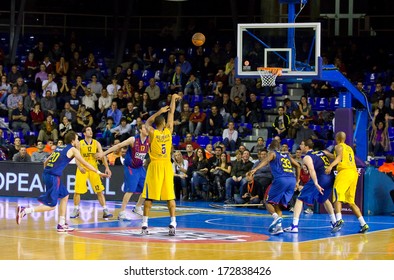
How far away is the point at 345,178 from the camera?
16.9m

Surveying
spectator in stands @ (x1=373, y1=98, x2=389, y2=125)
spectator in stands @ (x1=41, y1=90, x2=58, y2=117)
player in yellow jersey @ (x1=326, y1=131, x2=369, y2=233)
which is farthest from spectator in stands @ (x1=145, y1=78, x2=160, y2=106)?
player in yellow jersey @ (x1=326, y1=131, x2=369, y2=233)

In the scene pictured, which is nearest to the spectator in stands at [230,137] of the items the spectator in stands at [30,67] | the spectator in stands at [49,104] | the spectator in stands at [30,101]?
the spectator in stands at [49,104]

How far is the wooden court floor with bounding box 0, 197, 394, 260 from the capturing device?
13.3 m

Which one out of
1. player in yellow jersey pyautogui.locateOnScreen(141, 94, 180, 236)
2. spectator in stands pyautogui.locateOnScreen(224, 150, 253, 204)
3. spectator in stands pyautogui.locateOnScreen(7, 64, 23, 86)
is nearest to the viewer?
player in yellow jersey pyautogui.locateOnScreen(141, 94, 180, 236)

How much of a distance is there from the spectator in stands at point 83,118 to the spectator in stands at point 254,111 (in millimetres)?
4949

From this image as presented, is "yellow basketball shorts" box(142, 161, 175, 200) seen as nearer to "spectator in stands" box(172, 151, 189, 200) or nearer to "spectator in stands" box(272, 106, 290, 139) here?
"spectator in stands" box(172, 151, 189, 200)

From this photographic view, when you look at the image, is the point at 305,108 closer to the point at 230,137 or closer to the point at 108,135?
the point at 230,137

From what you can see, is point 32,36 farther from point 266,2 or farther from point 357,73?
point 357,73

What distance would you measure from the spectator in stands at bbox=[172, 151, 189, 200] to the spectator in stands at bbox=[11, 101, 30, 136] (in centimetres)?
660

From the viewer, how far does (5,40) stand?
113 ft

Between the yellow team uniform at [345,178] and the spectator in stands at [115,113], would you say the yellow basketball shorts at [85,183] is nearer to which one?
the yellow team uniform at [345,178]

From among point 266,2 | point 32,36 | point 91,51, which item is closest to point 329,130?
point 266,2

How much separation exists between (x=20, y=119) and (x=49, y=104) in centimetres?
106

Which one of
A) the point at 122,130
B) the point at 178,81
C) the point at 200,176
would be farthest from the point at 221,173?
the point at 178,81
